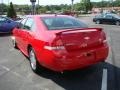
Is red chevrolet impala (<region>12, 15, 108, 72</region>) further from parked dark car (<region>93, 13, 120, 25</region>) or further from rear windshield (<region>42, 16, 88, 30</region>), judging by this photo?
parked dark car (<region>93, 13, 120, 25</region>)

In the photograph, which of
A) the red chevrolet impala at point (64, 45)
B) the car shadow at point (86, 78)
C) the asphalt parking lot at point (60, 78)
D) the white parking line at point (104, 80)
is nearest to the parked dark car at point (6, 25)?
the asphalt parking lot at point (60, 78)

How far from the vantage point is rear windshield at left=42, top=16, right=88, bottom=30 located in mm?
7208

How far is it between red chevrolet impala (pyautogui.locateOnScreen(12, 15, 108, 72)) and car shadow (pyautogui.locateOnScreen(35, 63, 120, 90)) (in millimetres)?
389

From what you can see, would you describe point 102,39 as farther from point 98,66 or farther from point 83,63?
point 98,66

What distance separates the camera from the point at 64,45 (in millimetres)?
6188

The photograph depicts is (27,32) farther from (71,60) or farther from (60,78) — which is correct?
(71,60)

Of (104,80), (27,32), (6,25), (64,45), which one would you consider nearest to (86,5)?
(6,25)

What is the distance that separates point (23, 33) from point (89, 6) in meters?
91.2

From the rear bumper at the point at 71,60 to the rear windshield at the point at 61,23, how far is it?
3.51 ft

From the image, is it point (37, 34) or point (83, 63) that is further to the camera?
point (37, 34)

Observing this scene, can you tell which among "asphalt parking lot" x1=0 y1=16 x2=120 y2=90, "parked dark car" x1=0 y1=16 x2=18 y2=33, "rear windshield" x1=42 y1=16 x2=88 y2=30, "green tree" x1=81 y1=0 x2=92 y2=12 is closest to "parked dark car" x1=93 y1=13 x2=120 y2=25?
"parked dark car" x1=0 y1=16 x2=18 y2=33

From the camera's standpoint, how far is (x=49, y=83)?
6484mm

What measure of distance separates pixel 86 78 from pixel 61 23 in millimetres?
1655

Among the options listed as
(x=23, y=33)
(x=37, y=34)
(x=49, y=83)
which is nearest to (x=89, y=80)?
(x=49, y=83)
